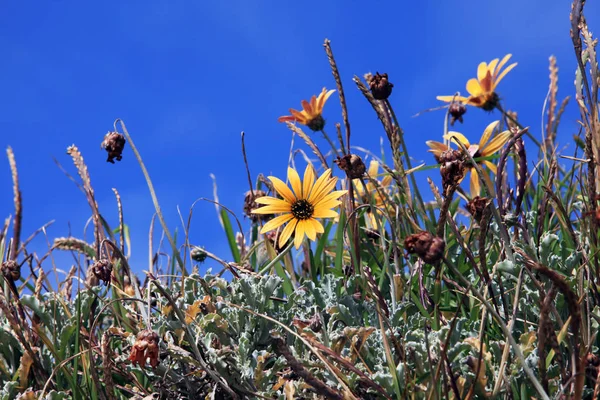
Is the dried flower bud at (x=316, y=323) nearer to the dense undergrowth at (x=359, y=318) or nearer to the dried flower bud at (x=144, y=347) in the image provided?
the dense undergrowth at (x=359, y=318)

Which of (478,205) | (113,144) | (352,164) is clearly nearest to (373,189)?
(352,164)

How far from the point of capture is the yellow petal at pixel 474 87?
3.29m

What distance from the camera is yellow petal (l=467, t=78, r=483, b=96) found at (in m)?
3.29

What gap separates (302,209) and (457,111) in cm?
125

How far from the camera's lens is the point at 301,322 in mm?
1938

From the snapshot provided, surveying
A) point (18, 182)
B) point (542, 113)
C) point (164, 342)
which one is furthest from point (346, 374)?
point (18, 182)

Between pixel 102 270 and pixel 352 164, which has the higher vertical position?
pixel 352 164

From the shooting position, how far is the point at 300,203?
105 inches

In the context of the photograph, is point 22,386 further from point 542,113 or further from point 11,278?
point 542,113

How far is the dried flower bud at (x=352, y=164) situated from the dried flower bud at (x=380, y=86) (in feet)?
0.90

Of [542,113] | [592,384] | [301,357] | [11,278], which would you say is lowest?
[592,384]

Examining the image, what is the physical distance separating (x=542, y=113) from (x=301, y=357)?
179 centimetres

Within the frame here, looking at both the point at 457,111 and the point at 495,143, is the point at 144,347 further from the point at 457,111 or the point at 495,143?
the point at 457,111

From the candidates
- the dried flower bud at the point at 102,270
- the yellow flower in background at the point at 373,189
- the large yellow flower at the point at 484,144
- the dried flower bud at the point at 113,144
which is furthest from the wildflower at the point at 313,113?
the dried flower bud at the point at 102,270
